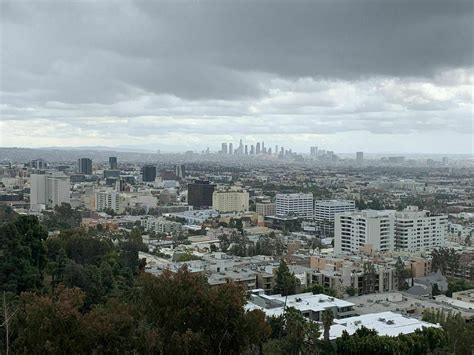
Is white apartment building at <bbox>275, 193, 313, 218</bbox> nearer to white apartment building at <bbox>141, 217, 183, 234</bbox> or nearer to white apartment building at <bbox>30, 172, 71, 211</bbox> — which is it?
white apartment building at <bbox>141, 217, 183, 234</bbox>

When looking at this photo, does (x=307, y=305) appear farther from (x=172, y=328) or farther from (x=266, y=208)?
(x=266, y=208)

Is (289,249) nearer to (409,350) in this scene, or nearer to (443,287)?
(443,287)

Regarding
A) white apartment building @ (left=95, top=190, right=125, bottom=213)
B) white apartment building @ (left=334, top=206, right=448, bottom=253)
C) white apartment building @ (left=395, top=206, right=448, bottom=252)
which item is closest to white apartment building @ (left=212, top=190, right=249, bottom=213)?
white apartment building @ (left=95, top=190, right=125, bottom=213)

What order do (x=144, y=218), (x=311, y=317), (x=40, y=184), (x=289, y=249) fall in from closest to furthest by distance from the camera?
(x=311, y=317) < (x=289, y=249) < (x=144, y=218) < (x=40, y=184)

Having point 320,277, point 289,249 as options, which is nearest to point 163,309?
point 320,277

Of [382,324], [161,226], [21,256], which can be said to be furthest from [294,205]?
[21,256]

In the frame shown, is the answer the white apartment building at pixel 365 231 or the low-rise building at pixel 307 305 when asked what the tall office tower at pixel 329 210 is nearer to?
the white apartment building at pixel 365 231
